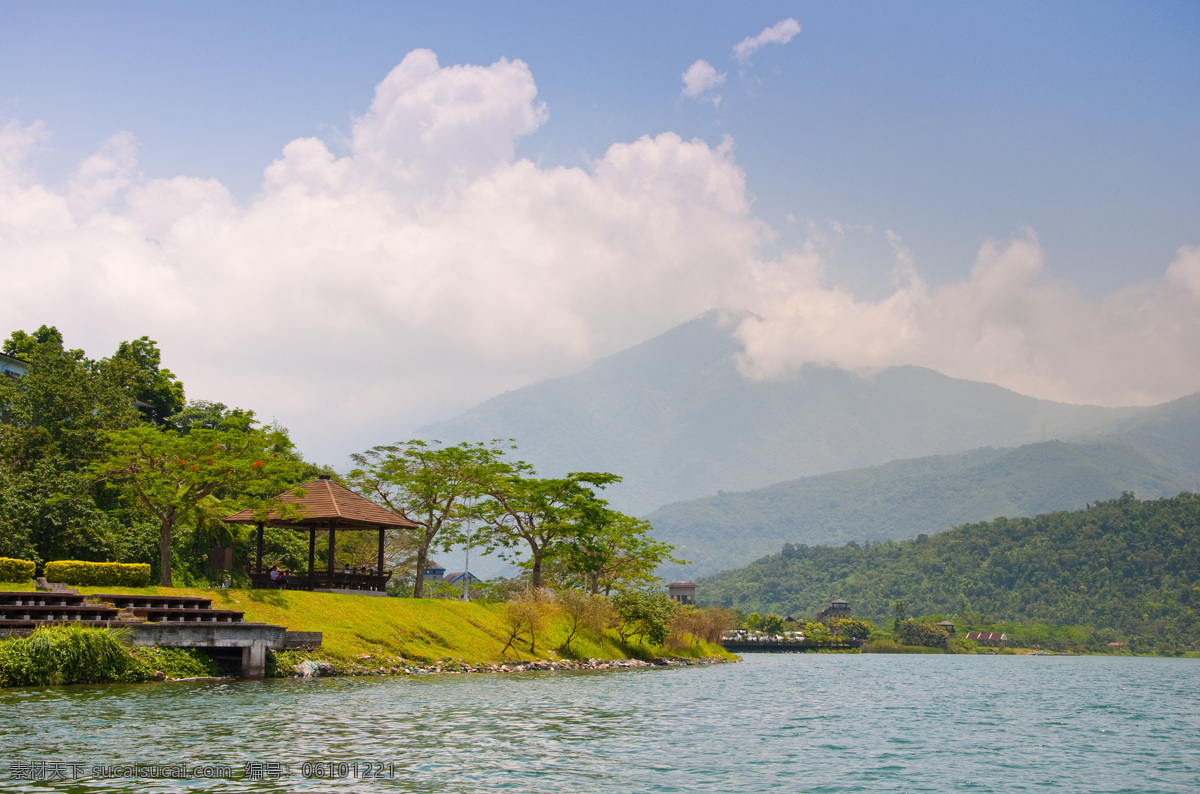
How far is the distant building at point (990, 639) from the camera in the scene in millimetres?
146375

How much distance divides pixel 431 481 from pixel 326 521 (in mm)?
10839

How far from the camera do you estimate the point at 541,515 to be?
60.9 m

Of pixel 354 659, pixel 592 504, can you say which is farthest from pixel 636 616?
pixel 354 659

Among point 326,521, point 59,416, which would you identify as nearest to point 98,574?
point 326,521

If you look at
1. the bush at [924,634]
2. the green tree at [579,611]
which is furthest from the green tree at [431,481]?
the bush at [924,634]

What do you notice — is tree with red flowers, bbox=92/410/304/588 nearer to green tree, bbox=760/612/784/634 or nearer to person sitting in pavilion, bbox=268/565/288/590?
person sitting in pavilion, bbox=268/565/288/590

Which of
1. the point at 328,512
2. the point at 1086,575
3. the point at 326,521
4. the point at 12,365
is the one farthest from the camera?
the point at 1086,575

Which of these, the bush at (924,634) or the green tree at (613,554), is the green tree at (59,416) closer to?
the green tree at (613,554)

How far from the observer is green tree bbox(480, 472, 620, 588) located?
5950cm

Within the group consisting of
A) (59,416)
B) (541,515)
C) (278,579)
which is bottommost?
(278,579)

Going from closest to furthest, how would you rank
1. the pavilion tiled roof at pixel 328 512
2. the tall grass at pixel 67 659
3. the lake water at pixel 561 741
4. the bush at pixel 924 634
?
1. the lake water at pixel 561 741
2. the tall grass at pixel 67 659
3. the pavilion tiled roof at pixel 328 512
4. the bush at pixel 924 634

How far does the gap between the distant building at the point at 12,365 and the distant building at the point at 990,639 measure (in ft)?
430

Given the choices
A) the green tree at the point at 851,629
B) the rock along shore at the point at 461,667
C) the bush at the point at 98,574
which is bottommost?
the green tree at the point at 851,629

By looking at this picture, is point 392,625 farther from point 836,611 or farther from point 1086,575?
point 1086,575
